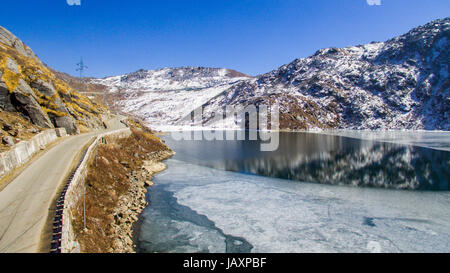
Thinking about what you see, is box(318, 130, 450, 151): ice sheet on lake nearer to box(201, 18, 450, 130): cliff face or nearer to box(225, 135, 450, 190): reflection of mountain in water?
box(225, 135, 450, 190): reflection of mountain in water

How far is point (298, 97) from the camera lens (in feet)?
518

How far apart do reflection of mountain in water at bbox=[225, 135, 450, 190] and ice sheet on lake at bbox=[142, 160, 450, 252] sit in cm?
369

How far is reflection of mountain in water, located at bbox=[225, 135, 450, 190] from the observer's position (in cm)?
3186

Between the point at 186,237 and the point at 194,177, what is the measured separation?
1710 cm

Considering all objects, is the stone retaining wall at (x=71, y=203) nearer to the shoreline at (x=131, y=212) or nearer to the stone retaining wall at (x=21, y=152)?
the shoreline at (x=131, y=212)

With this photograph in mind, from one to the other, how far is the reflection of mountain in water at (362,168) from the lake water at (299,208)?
158 millimetres

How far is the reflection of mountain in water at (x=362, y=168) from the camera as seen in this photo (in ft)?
105

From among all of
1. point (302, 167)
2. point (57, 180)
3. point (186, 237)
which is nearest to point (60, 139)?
point (57, 180)

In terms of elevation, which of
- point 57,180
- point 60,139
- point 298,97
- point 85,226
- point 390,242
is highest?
point 298,97

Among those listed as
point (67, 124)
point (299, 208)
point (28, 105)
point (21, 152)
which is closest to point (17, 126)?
point (28, 105)

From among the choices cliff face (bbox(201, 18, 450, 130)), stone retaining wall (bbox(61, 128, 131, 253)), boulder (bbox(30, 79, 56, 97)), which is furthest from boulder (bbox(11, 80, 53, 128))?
cliff face (bbox(201, 18, 450, 130))

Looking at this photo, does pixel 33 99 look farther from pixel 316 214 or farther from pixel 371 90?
pixel 371 90

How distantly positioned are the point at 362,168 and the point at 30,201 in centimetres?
4179

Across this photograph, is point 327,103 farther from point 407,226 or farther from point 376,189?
point 407,226
